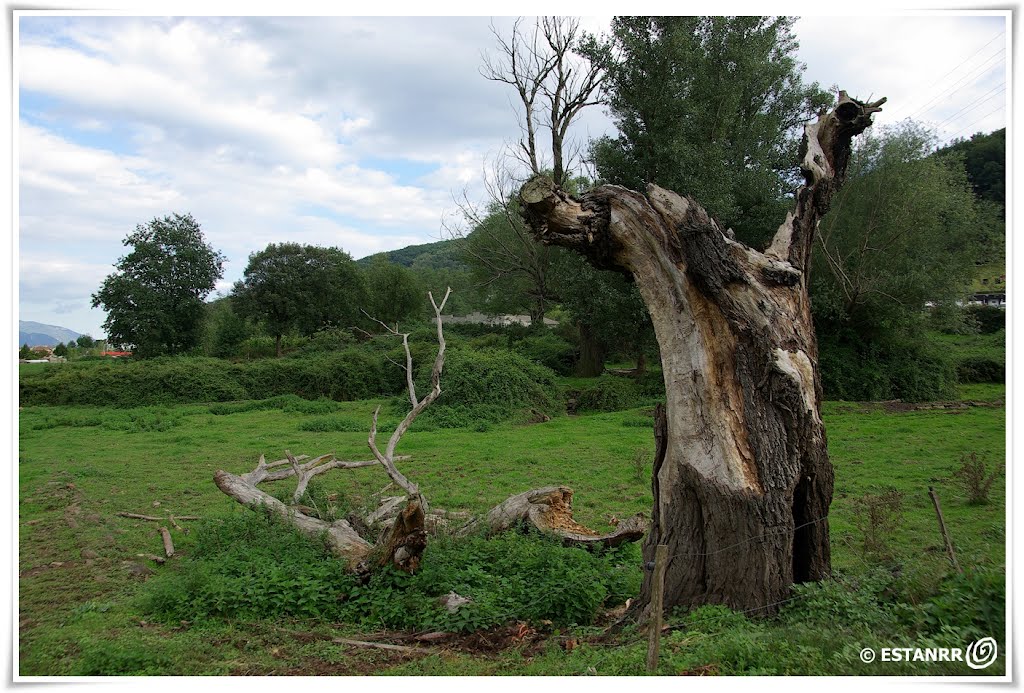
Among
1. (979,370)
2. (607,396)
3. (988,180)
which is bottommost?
(607,396)

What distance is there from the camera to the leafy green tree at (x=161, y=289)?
2809 centimetres

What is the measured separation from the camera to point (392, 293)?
3972 cm

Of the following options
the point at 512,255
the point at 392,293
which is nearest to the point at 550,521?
the point at 512,255

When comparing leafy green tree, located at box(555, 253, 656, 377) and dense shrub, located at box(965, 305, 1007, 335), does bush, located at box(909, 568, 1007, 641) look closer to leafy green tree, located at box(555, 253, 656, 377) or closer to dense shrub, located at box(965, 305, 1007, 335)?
leafy green tree, located at box(555, 253, 656, 377)

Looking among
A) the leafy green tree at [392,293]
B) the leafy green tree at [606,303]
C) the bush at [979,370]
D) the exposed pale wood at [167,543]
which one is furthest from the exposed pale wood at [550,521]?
the leafy green tree at [392,293]

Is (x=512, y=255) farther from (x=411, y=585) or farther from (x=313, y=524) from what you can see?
(x=411, y=585)

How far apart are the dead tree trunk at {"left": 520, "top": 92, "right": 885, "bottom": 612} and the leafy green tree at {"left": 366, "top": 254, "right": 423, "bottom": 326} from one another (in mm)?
34307

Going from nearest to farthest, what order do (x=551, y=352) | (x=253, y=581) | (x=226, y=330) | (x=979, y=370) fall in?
(x=253, y=581) < (x=979, y=370) < (x=551, y=352) < (x=226, y=330)

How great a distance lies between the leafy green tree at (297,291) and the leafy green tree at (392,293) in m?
1.88

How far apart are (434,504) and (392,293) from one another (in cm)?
3135

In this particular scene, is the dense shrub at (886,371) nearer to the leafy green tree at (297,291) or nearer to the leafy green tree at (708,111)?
the leafy green tree at (708,111)

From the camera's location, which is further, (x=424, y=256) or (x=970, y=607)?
(x=424, y=256)

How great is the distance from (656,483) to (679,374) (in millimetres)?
957
